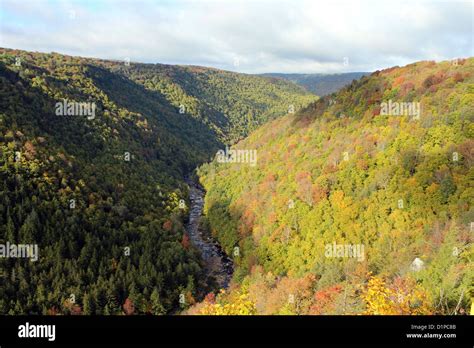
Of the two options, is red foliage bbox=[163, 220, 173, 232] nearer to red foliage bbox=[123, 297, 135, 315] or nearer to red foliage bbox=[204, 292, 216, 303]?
red foliage bbox=[123, 297, 135, 315]

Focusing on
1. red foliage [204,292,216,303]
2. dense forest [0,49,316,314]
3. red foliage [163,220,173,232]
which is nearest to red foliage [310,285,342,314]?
red foliage [204,292,216,303]

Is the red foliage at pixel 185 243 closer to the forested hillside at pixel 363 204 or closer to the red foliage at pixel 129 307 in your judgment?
the forested hillside at pixel 363 204

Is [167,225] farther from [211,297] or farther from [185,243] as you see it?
[211,297]

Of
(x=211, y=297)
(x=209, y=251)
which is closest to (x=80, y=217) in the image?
(x=209, y=251)

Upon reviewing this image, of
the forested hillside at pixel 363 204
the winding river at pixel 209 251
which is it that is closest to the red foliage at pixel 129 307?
the forested hillside at pixel 363 204
